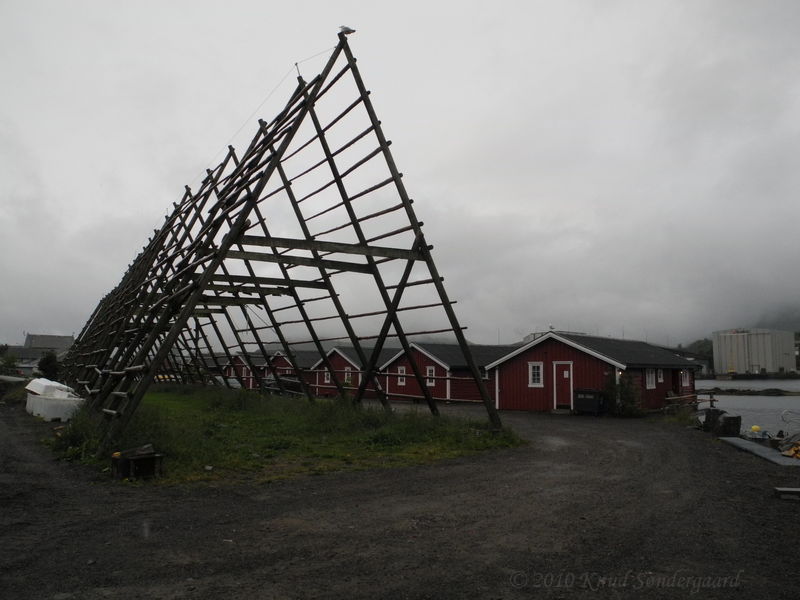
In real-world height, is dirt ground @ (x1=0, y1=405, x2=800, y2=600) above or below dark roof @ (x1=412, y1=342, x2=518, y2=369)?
below

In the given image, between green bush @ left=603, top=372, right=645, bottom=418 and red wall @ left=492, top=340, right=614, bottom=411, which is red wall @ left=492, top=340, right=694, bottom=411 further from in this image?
green bush @ left=603, top=372, right=645, bottom=418

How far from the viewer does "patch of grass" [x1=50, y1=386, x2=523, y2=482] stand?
9125mm

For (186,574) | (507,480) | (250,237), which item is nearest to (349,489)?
(507,480)

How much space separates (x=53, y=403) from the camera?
1512 centimetres

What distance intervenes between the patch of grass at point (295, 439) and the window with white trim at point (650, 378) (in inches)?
588

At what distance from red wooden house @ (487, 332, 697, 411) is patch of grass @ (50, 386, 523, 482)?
12.5 meters

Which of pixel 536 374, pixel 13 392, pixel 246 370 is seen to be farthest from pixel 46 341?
pixel 536 374

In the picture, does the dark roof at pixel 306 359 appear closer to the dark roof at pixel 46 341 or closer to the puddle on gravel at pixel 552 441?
the puddle on gravel at pixel 552 441

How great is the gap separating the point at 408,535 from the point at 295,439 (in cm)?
696

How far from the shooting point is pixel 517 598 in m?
4.13

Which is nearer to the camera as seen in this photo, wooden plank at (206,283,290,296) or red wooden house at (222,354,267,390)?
wooden plank at (206,283,290,296)

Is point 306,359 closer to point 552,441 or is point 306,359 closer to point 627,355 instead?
point 627,355

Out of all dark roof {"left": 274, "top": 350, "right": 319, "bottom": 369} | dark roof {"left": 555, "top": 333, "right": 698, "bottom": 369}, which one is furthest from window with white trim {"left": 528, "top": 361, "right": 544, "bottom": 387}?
dark roof {"left": 274, "top": 350, "right": 319, "bottom": 369}

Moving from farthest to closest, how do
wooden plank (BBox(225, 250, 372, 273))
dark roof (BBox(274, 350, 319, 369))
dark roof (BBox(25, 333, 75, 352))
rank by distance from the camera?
dark roof (BBox(25, 333, 75, 352)) < dark roof (BBox(274, 350, 319, 369)) < wooden plank (BBox(225, 250, 372, 273))
